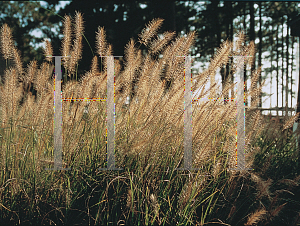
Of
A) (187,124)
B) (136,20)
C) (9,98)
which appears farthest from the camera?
(136,20)

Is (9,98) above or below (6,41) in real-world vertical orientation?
below

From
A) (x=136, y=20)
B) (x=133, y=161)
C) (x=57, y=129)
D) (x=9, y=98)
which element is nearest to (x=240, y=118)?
(x=133, y=161)

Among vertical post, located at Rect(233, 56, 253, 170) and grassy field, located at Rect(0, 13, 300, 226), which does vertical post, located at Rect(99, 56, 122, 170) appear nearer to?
grassy field, located at Rect(0, 13, 300, 226)

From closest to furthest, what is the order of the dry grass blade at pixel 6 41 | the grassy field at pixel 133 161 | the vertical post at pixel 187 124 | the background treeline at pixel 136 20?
the grassy field at pixel 133 161, the vertical post at pixel 187 124, the dry grass blade at pixel 6 41, the background treeline at pixel 136 20

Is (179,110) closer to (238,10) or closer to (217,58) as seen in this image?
(217,58)

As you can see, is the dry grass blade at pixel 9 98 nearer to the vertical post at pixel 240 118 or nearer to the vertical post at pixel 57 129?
the vertical post at pixel 57 129

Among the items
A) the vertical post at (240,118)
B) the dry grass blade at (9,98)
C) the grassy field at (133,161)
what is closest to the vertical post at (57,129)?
the grassy field at (133,161)

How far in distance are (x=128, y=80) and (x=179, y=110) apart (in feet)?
1.02

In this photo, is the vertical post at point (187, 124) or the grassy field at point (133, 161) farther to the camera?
the vertical post at point (187, 124)

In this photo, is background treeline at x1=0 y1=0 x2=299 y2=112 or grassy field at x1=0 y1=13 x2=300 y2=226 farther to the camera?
background treeline at x1=0 y1=0 x2=299 y2=112

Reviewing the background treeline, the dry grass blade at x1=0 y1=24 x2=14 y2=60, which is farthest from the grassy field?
the background treeline

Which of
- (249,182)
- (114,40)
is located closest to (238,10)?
(114,40)

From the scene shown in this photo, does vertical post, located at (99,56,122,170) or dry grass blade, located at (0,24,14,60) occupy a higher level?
dry grass blade, located at (0,24,14,60)

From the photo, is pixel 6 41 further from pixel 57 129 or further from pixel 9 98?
pixel 57 129
